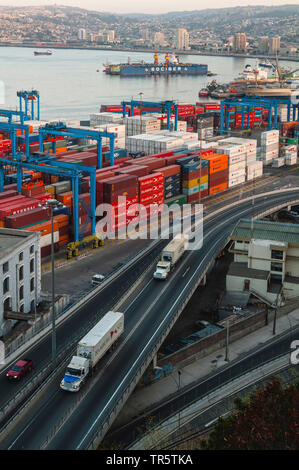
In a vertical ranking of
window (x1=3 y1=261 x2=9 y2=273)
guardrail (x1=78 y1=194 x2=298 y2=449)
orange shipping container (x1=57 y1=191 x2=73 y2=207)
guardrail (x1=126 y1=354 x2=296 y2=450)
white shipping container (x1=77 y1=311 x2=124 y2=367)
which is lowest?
guardrail (x1=126 y1=354 x2=296 y2=450)

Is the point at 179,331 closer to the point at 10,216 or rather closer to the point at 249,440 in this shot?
the point at 10,216

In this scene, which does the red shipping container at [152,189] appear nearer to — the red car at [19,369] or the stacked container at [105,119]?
the red car at [19,369]

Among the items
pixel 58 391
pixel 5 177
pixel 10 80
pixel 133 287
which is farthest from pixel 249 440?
pixel 10 80

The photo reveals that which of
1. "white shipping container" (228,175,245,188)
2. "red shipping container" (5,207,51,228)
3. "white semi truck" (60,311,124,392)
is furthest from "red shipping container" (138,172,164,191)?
"white semi truck" (60,311,124,392)

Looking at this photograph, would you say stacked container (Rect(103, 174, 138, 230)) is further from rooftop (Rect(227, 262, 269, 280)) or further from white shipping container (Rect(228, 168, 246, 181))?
white shipping container (Rect(228, 168, 246, 181))

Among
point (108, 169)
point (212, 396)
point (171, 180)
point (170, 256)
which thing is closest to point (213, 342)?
point (212, 396)

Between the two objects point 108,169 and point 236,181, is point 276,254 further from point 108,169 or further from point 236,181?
point 236,181
